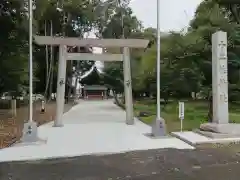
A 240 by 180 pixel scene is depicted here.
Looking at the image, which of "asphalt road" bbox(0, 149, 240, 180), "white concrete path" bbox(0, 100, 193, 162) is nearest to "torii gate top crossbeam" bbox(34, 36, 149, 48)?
"white concrete path" bbox(0, 100, 193, 162)

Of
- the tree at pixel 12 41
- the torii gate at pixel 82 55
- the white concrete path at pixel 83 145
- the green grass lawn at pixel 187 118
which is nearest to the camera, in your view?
the white concrete path at pixel 83 145

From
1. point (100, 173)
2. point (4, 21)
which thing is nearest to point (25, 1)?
point (4, 21)

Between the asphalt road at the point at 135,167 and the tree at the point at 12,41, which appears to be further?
the tree at the point at 12,41

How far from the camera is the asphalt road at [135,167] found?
17.4 feet

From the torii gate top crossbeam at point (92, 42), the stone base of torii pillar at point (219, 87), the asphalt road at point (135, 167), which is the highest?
the torii gate top crossbeam at point (92, 42)

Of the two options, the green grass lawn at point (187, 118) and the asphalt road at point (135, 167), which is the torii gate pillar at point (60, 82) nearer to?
the green grass lawn at point (187, 118)

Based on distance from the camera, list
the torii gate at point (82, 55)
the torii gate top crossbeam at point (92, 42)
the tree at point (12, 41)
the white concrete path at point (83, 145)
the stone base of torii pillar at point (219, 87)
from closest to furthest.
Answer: the white concrete path at point (83, 145)
the stone base of torii pillar at point (219, 87)
the torii gate top crossbeam at point (92, 42)
the torii gate at point (82, 55)
the tree at point (12, 41)

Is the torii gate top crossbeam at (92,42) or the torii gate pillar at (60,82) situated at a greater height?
the torii gate top crossbeam at (92,42)

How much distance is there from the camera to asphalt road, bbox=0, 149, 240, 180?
531cm

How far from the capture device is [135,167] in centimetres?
595

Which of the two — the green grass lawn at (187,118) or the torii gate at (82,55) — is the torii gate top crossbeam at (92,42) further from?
the green grass lawn at (187,118)

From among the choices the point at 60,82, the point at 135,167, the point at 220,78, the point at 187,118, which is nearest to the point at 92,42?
the point at 60,82

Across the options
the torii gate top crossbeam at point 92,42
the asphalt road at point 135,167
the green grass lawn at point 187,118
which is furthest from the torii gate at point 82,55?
the asphalt road at point 135,167

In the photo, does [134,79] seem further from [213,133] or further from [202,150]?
A: [202,150]
